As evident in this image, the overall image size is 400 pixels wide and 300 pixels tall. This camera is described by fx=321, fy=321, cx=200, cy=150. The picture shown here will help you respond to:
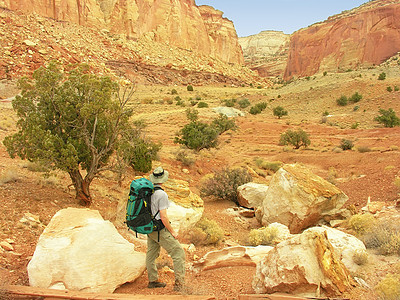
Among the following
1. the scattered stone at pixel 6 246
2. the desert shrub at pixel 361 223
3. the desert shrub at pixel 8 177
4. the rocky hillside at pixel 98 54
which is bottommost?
the desert shrub at pixel 361 223

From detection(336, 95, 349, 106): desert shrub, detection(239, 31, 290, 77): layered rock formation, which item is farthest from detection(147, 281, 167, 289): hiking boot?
detection(239, 31, 290, 77): layered rock formation

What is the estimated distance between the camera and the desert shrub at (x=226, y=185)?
9883mm

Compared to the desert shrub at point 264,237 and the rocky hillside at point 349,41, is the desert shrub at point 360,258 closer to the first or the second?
the desert shrub at point 264,237

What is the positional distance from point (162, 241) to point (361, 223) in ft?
13.9

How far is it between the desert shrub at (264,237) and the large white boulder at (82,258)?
95.3 inches

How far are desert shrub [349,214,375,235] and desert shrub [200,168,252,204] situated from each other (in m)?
3.97

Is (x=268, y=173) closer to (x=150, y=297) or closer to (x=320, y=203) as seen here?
(x=320, y=203)

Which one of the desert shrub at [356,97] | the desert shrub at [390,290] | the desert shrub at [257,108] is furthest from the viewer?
the desert shrub at [257,108]

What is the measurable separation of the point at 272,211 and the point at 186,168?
6581 mm

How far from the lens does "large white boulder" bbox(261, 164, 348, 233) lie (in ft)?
23.5

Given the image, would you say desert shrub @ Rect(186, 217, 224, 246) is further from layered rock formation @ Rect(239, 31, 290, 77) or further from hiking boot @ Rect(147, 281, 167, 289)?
layered rock formation @ Rect(239, 31, 290, 77)

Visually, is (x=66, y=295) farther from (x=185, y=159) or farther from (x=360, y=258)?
(x=185, y=159)

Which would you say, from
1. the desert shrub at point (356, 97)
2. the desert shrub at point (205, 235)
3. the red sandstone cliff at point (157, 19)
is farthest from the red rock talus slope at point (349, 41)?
the desert shrub at point (205, 235)

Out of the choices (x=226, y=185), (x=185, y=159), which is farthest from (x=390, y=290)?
(x=185, y=159)
